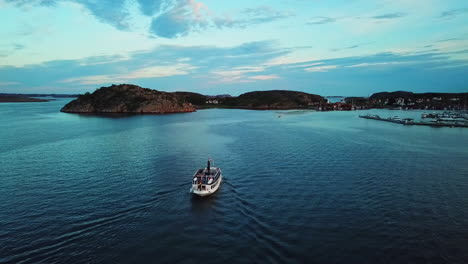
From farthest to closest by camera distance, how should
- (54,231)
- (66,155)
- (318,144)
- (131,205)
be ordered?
1. (318,144)
2. (66,155)
3. (131,205)
4. (54,231)

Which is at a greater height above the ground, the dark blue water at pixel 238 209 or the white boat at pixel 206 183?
the white boat at pixel 206 183

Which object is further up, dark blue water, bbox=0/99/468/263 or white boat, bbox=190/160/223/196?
white boat, bbox=190/160/223/196

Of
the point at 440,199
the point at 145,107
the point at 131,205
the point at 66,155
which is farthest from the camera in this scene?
the point at 145,107

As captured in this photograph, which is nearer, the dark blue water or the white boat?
the dark blue water

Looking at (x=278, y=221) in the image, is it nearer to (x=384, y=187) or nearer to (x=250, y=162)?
(x=384, y=187)

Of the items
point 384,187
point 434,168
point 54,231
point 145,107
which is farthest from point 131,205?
point 145,107

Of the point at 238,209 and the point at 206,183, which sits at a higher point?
the point at 206,183

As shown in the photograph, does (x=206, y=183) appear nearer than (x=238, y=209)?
No

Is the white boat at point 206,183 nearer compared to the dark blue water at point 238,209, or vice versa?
the dark blue water at point 238,209
